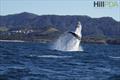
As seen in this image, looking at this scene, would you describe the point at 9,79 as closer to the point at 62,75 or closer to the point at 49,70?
the point at 62,75

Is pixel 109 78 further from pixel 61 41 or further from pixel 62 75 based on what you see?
pixel 61 41

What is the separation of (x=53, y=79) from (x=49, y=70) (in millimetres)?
8526

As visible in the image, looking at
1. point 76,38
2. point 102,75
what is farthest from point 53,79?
point 76,38

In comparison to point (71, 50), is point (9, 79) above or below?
above

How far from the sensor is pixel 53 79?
48781mm

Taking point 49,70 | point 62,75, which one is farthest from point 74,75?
point 49,70

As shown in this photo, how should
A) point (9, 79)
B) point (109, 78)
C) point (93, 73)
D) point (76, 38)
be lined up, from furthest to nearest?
point (76, 38), point (93, 73), point (109, 78), point (9, 79)

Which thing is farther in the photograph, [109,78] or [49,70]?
[49,70]

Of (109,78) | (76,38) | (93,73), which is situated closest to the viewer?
(109,78)

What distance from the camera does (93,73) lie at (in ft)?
183

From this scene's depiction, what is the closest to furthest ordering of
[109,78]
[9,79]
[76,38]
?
1. [9,79]
2. [109,78]
3. [76,38]

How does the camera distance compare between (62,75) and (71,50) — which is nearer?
(62,75)

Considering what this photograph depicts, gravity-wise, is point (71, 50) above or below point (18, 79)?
below

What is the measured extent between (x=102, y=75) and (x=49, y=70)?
21.8 ft
